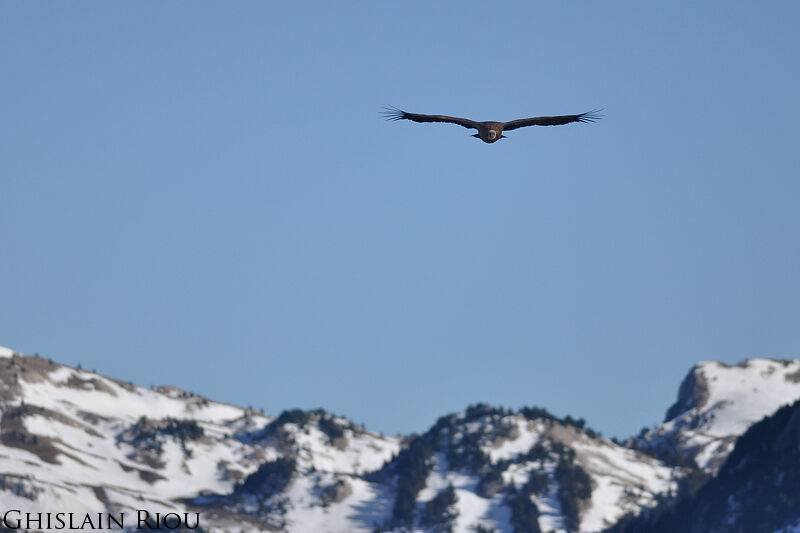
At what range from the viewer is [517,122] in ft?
228

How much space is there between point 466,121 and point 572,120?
4819 millimetres

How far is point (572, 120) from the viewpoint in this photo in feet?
224

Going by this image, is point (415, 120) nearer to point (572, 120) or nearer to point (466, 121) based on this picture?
point (466, 121)

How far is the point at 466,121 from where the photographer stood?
226ft

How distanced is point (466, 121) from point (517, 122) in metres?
2.53

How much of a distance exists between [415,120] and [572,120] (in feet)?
23.4

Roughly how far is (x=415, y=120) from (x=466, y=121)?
2.38m

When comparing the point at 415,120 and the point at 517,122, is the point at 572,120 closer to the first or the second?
the point at 517,122

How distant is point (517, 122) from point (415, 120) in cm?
490

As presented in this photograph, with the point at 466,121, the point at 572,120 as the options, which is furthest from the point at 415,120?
the point at 572,120

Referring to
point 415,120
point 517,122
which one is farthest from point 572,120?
point 415,120

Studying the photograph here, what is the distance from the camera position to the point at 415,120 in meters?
68.4
